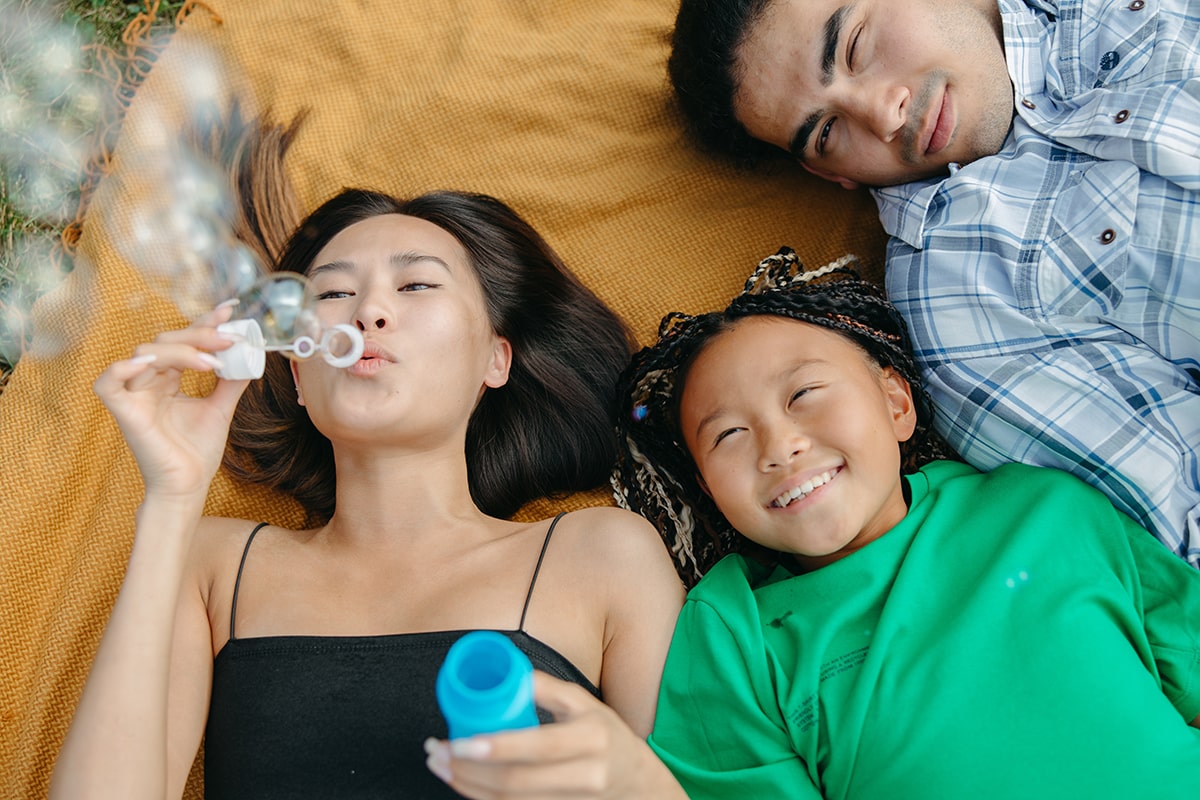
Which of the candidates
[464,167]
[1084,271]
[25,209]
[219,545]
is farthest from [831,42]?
[25,209]

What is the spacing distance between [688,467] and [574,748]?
1.09m

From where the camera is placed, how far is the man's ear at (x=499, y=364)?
2.14m

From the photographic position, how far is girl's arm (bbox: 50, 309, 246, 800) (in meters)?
1.50

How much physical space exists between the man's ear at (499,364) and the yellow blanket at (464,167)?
0.34 m

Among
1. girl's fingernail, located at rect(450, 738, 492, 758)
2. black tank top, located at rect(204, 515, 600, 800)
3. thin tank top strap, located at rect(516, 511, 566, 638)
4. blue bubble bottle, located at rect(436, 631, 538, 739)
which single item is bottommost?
black tank top, located at rect(204, 515, 600, 800)

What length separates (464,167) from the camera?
2.68 meters

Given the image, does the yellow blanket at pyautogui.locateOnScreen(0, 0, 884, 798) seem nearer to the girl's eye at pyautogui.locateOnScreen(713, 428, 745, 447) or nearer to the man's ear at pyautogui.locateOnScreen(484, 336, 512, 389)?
the man's ear at pyautogui.locateOnScreen(484, 336, 512, 389)

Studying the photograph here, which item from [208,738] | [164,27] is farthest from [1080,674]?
[164,27]

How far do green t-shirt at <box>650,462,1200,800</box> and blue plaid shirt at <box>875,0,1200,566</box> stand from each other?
13 centimetres

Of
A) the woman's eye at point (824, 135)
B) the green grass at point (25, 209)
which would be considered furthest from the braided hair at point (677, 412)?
the green grass at point (25, 209)

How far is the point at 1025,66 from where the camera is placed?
229 cm

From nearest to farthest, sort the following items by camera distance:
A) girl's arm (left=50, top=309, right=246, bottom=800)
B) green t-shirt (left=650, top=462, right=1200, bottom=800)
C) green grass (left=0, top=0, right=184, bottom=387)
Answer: girl's arm (left=50, top=309, right=246, bottom=800) < green t-shirt (left=650, top=462, right=1200, bottom=800) < green grass (left=0, top=0, right=184, bottom=387)

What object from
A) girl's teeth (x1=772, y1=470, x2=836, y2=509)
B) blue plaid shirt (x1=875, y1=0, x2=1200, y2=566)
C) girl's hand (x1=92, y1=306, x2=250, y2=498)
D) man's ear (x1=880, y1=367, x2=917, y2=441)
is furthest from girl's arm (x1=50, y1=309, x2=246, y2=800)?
blue plaid shirt (x1=875, y1=0, x2=1200, y2=566)

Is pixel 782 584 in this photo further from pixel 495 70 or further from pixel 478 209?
pixel 495 70
